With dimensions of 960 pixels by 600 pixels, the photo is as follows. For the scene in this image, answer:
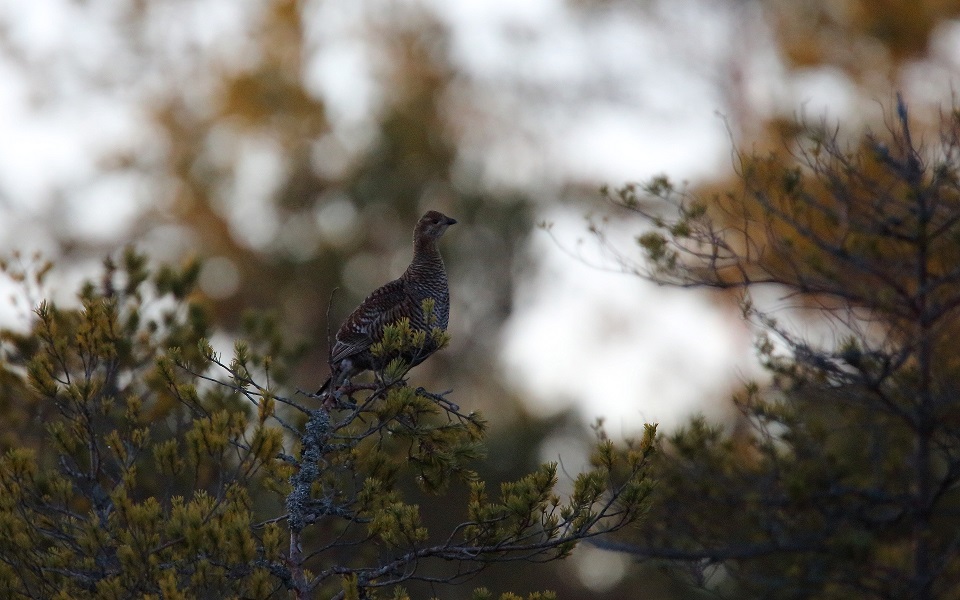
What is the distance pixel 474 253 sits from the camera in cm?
2247

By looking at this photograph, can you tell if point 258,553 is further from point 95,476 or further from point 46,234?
point 46,234

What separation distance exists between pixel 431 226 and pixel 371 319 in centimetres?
109

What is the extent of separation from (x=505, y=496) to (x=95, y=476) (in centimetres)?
216

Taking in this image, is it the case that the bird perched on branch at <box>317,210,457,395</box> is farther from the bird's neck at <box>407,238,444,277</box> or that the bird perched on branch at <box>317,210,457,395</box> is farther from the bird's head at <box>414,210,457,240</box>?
the bird's head at <box>414,210,457,240</box>

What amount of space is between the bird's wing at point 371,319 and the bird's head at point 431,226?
59 centimetres

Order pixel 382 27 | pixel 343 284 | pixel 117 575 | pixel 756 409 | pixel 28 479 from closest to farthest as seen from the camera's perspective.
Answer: pixel 117 575, pixel 28 479, pixel 756 409, pixel 343 284, pixel 382 27

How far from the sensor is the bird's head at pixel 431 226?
940 cm

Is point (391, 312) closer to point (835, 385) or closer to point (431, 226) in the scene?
point (431, 226)

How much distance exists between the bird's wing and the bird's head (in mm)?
591

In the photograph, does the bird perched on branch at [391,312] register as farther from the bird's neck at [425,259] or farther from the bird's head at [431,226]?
the bird's head at [431,226]

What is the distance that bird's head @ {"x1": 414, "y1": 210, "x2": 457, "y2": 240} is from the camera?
9.40m

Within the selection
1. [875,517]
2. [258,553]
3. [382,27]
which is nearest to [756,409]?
[875,517]

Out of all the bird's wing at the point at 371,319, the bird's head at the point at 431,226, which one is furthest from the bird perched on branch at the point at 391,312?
Result: the bird's head at the point at 431,226

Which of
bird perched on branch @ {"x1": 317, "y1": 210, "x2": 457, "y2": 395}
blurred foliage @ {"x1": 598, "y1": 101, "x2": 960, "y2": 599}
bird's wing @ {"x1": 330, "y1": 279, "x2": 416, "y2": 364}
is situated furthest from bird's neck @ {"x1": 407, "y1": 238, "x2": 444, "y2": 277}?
blurred foliage @ {"x1": 598, "y1": 101, "x2": 960, "y2": 599}
